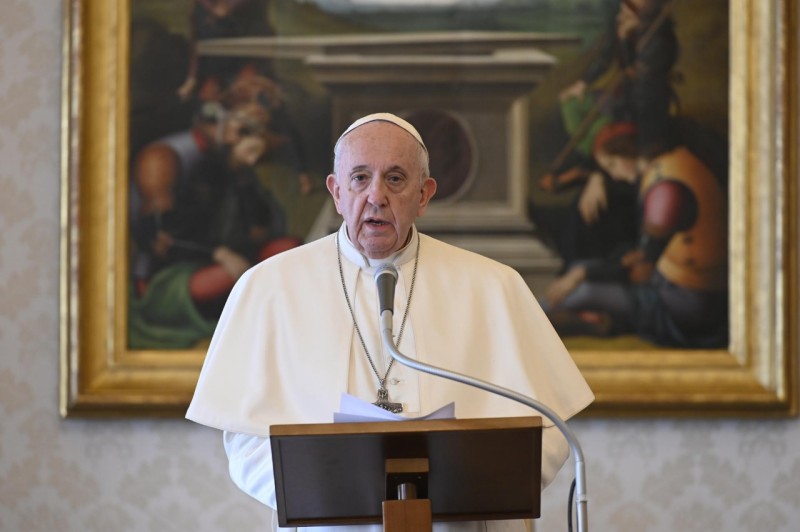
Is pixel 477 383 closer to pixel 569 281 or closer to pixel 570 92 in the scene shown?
pixel 569 281

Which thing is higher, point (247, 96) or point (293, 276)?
point (247, 96)

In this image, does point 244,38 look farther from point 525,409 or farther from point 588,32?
point 525,409

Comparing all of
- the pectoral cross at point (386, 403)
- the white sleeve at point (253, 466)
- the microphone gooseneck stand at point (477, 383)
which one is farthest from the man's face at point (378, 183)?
the white sleeve at point (253, 466)

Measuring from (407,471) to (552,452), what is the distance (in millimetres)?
767

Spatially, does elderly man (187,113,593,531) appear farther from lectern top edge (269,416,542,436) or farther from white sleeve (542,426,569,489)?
lectern top edge (269,416,542,436)

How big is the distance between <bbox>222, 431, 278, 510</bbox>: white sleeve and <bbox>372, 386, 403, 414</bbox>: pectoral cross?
0.32m

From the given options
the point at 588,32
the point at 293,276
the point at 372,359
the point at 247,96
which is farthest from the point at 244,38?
the point at 372,359

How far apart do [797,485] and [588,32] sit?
2070mm

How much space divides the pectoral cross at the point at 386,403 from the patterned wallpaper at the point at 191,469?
1781mm

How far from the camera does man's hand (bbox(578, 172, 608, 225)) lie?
4.84 metres

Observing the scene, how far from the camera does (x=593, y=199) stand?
15.9 ft

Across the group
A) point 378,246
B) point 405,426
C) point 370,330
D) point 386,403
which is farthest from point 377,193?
point 405,426

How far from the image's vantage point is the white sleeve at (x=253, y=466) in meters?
3.01

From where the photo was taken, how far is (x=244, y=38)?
4867mm
